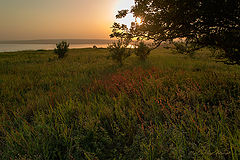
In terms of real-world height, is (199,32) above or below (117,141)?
above

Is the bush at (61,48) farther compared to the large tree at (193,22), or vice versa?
the bush at (61,48)

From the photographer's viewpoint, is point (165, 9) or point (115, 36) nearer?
point (165, 9)

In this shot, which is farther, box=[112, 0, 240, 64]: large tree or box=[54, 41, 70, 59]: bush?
box=[54, 41, 70, 59]: bush

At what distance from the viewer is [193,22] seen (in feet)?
10.2

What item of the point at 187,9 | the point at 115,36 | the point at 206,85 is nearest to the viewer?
the point at 187,9

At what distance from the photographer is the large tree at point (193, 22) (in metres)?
2.70

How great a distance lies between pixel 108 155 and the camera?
6.55ft

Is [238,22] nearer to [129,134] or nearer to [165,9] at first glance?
[165,9]

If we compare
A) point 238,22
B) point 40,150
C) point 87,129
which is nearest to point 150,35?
point 238,22

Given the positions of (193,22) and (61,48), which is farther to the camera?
(61,48)

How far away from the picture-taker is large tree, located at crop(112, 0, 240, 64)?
2697mm

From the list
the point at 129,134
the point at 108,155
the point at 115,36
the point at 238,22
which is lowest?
the point at 108,155

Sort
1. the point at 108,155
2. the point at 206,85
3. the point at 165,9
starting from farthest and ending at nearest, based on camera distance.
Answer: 1. the point at 206,85
2. the point at 165,9
3. the point at 108,155

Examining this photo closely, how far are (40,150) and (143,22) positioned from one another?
3591mm
